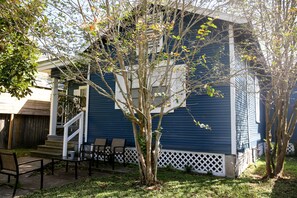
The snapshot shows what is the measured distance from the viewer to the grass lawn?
5.04 meters

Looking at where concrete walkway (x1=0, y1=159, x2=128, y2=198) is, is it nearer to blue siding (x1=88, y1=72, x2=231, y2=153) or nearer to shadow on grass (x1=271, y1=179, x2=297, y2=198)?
blue siding (x1=88, y1=72, x2=231, y2=153)

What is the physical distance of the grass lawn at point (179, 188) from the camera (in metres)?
5.04

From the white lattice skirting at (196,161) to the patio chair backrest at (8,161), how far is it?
4.30 meters

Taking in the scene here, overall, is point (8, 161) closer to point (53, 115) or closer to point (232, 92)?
point (53, 115)

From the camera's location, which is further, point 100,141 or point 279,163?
point 100,141

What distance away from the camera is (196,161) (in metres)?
7.27

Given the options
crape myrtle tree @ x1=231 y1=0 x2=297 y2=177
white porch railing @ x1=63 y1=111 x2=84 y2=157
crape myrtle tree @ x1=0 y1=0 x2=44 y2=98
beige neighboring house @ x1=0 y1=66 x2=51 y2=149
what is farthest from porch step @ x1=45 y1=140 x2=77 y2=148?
crape myrtle tree @ x1=231 y1=0 x2=297 y2=177

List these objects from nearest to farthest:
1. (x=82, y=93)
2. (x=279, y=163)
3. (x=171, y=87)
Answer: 1. (x=279, y=163)
2. (x=171, y=87)
3. (x=82, y=93)

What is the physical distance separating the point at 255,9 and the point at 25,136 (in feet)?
41.5

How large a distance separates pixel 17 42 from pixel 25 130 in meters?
8.85

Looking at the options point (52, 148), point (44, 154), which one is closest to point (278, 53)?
point (52, 148)

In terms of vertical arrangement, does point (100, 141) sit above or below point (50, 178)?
above

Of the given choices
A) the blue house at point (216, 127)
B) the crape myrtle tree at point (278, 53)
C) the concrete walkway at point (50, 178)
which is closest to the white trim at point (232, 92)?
the blue house at point (216, 127)

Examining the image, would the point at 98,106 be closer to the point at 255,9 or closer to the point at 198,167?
the point at 198,167
